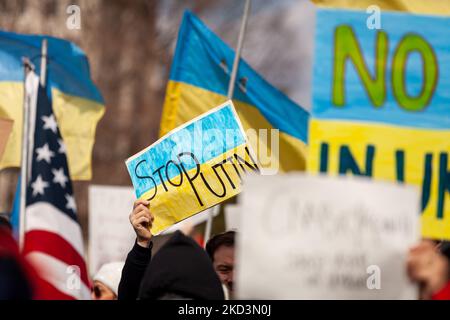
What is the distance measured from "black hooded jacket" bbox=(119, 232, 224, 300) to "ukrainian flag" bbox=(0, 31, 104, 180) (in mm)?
4718

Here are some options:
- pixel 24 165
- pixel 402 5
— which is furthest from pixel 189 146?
pixel 24 165

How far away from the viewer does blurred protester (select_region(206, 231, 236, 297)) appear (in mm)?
5094

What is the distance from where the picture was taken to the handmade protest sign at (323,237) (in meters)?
3.25

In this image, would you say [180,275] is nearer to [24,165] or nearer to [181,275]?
[181,275]

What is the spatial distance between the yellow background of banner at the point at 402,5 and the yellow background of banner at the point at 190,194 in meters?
0.76

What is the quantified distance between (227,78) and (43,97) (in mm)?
1280

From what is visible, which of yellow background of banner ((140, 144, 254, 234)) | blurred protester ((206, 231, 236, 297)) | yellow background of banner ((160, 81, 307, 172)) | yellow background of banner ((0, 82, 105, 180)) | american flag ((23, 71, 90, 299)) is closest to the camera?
yellow background of banner ((140, 144, 254, 234))

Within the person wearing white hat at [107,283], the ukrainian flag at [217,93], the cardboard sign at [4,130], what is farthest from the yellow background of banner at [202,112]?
the person wearing white hat at [107,283]

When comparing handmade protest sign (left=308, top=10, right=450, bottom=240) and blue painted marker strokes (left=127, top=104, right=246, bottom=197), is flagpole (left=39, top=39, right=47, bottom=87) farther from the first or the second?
handmade protest sign (left=308, top=10, right=450, bottom=240)

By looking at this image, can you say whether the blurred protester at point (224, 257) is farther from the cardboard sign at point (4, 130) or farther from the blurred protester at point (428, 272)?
the blurred protester at point (428, 272)

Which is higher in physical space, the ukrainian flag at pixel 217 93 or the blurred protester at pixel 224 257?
the ukrainian flag at pixel 217 93

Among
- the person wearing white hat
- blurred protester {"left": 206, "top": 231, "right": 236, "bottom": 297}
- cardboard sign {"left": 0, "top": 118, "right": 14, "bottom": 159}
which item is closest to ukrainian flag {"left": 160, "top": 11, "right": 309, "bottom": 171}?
cardboard sign {"left": 0, "top": 118, "right": 14, "bottom": 159}

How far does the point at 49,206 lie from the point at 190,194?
113 inches
